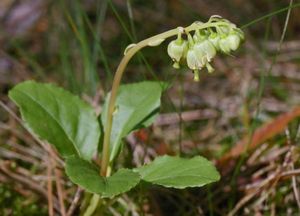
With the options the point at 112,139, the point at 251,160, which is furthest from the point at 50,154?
the point at 251,160

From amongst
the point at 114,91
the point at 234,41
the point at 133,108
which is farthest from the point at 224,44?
the point at 133,108

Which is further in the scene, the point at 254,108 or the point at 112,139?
the point at 254,108

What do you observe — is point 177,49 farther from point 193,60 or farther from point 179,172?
point 179,172

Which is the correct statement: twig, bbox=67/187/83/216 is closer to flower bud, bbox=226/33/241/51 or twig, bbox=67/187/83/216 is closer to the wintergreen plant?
the wintergreen plant

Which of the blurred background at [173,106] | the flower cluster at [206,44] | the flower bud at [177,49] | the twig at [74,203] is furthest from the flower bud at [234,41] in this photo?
the twig at [74,203]

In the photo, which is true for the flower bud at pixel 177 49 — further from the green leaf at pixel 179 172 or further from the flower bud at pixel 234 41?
the green leaf at pixel 179 172

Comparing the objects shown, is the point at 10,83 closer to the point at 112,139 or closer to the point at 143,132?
the point at 143,132
